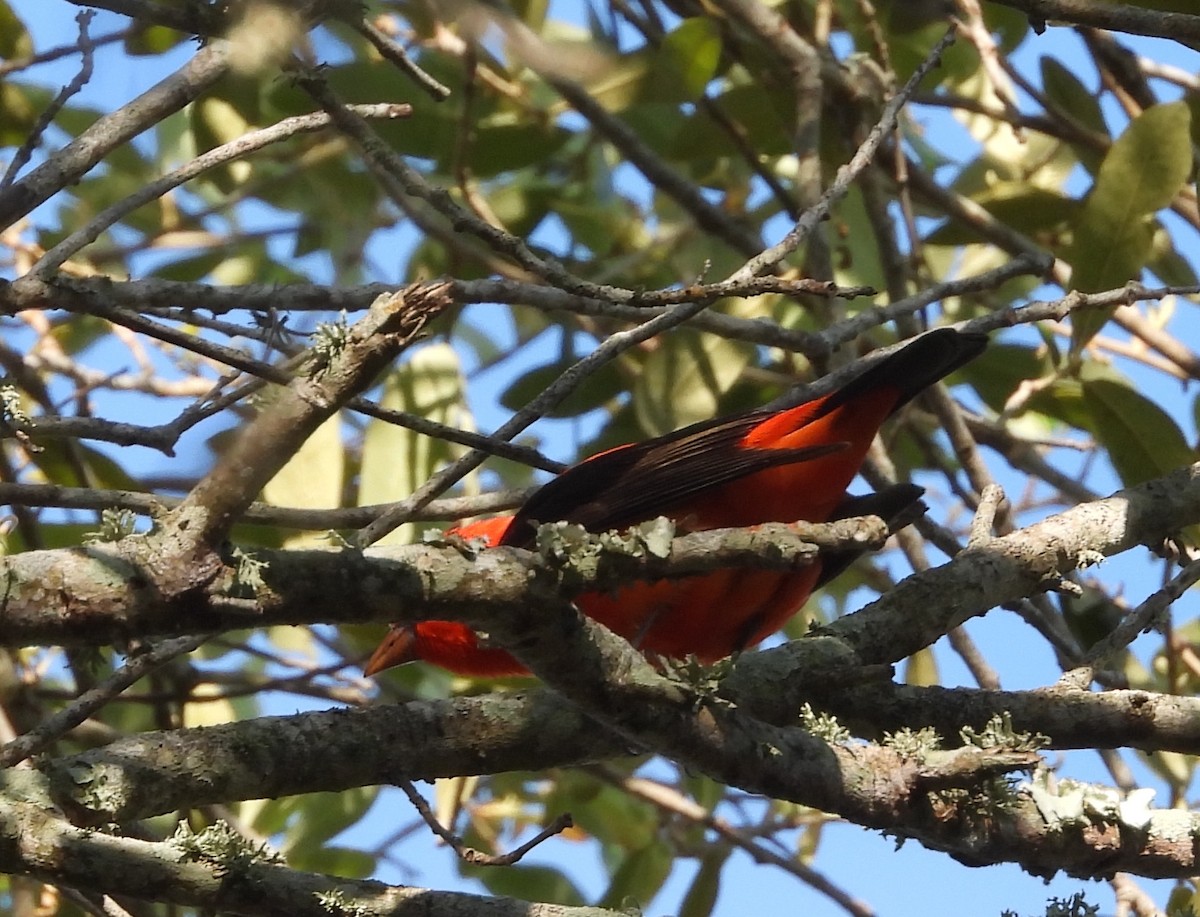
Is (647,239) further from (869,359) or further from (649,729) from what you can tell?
(649,729)

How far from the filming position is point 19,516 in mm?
3697

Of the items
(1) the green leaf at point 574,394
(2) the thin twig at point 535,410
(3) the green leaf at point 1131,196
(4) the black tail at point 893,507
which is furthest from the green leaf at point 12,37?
(3) the green leaf at point 1131,196

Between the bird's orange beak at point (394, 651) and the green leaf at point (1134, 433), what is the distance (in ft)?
7.05

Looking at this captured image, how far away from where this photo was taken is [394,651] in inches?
168

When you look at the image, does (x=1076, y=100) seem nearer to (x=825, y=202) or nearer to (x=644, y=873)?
(x=825, y=202)

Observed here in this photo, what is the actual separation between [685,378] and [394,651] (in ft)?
4.31

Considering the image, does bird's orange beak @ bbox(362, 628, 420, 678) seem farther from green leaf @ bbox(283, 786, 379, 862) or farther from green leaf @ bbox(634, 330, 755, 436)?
green leaf @ bbox(634, 330, 755, 436)

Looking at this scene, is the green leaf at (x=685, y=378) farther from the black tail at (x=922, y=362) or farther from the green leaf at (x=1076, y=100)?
the green leaf at (x=1076, y=100)

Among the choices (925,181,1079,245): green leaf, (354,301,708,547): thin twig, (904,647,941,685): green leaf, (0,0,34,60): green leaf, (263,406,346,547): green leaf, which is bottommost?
(354,301,708,547): thin twig

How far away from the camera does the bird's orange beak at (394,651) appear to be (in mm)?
4230

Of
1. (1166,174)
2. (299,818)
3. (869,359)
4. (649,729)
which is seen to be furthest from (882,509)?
(299,818)

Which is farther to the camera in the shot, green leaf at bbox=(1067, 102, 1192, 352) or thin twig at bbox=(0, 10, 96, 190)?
green leaf at bbox=(1067, 102, 1192, 352)

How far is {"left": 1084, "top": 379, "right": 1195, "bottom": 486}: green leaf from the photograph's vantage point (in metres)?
4.23

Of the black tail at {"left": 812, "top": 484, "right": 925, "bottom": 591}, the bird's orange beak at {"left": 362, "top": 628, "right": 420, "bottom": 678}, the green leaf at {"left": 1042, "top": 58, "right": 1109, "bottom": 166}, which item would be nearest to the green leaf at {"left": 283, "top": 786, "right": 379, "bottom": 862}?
the bird's orange beak at {"left": 362, "top": 628, "right": 420, "bottom": 678}
